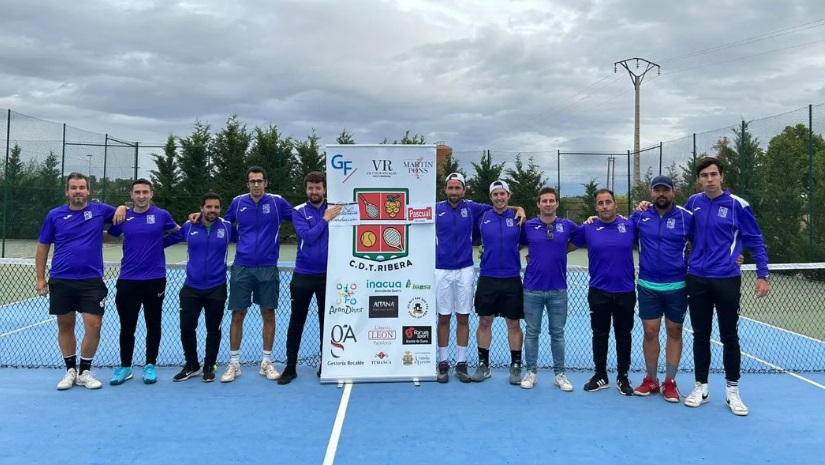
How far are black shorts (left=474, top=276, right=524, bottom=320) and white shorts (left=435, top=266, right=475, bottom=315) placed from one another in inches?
5.1

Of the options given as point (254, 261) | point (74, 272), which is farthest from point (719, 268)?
point (74, 272)

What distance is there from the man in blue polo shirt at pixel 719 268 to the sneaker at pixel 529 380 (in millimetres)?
1183

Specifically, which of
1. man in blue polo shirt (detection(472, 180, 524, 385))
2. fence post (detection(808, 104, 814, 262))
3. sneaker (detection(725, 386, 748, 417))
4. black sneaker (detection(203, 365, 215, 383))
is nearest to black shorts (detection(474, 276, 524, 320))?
man in blue polo shirt (detection(472, 180, 524, 385))

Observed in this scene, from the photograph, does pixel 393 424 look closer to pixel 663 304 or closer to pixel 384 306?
pixel 384 306

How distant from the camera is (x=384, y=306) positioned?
488 centimetres

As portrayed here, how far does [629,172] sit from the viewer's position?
16438 mm

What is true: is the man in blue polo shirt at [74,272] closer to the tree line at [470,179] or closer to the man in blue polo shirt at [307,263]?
the man in blue polo shirt at [307,263]

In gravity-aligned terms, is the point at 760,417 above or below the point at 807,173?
below

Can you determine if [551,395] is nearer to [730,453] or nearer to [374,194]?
[730,453]

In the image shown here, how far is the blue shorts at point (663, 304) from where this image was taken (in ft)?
14.1

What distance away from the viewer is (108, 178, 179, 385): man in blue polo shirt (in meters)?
4.60

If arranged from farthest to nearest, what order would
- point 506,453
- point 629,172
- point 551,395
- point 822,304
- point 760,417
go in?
1. point 629,172
2. point 822,304
3. point 551,395
4. point 760,417
5. point 506,453

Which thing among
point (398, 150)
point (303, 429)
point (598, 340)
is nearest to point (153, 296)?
point (303, 429)

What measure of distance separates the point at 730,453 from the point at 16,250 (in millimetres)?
16408
